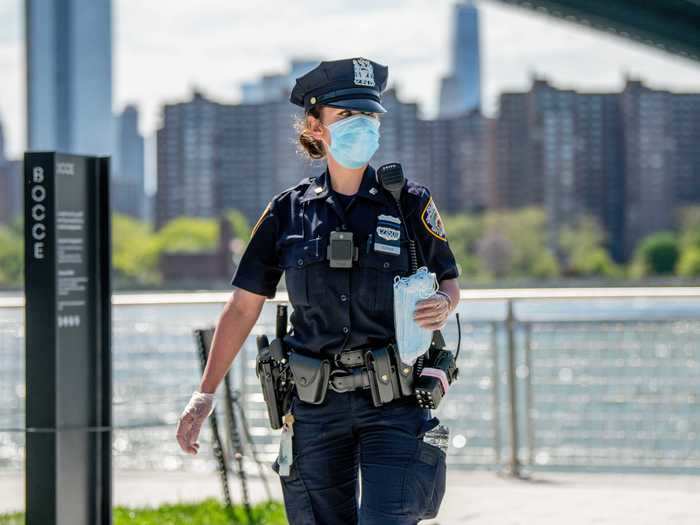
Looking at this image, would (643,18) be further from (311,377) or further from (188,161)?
(188,161)

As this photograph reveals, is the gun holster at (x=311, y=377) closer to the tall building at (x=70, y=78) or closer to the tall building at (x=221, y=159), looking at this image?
the tall building at (x=221, y=159)

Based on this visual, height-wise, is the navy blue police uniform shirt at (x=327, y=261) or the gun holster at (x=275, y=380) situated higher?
the navy blue police uniform shirt at (x=327, y=261)

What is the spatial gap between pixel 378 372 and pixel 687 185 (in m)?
122

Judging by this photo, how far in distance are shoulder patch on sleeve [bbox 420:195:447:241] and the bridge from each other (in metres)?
8.29

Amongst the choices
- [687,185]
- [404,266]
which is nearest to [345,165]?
[404,266]

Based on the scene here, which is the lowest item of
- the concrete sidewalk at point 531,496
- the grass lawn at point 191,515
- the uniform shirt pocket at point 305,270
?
the concrete sidewalk at point 531,496

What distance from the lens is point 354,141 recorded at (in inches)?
130

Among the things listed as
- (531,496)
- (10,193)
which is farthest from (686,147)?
(531,496)

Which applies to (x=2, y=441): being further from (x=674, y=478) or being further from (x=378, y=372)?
(x=378, y=372)

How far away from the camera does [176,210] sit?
127 meters

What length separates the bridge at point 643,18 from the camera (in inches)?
459

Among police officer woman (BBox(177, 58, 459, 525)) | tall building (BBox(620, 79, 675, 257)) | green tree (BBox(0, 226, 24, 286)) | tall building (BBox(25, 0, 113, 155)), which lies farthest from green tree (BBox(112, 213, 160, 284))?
police officer woman (BBox(177, 58, 459, 525))

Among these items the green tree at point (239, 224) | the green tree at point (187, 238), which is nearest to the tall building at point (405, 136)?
the green tree at point (239, 224)

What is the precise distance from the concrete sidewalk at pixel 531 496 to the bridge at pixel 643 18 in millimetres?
5703
